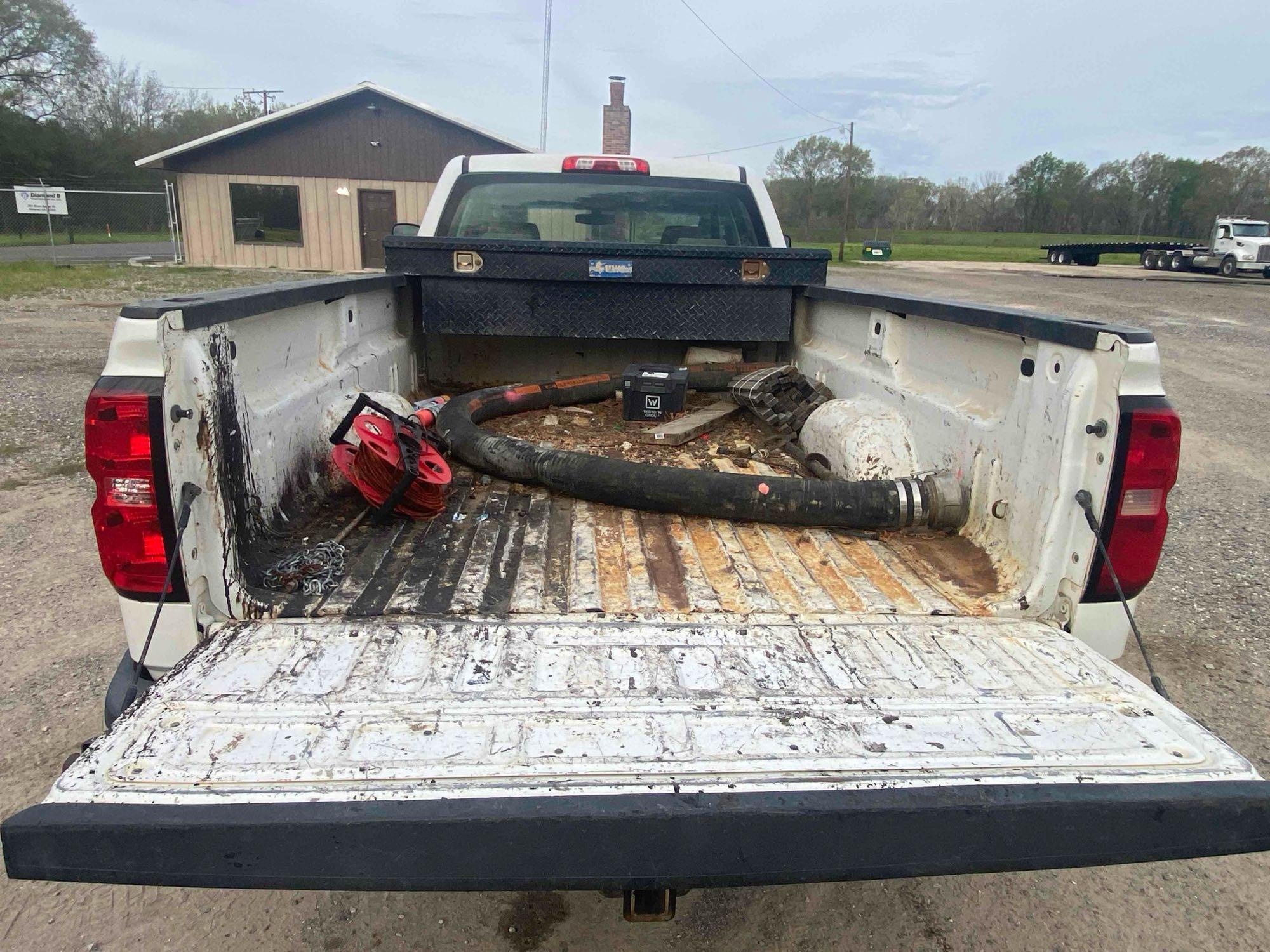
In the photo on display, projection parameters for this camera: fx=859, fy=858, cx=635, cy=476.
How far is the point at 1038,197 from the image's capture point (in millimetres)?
79312

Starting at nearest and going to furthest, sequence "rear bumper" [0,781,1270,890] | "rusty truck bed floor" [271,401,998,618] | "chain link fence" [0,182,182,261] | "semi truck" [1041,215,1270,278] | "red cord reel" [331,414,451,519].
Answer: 1. "rear bumper" [0,781,1270,890]
2. "rusty truck bed floor" [271,401,998,618]
3. "red cord reel" [331,414,451,519]
4. "chain link fence" [0,182,182,261]
5. "semi truck" [1041,215,1270,278]

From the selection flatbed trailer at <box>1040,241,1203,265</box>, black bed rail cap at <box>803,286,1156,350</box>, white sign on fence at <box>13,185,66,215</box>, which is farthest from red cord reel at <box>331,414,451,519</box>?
flatbed trailer at <box>1040,241,1203,265</box>

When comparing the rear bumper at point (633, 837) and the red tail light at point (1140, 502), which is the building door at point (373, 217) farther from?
the rear bumper at point (633, 837)

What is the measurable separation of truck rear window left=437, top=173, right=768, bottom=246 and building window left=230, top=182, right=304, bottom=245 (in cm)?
2256

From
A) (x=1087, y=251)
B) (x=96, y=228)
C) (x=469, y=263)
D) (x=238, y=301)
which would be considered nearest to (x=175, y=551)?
(x=238, y=301)

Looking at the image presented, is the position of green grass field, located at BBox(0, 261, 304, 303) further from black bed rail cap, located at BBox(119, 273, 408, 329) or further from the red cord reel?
the red cord reel

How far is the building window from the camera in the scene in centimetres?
2478

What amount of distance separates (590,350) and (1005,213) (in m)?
88.5

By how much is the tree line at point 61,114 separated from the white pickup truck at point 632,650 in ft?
154

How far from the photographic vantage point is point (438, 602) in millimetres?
2246

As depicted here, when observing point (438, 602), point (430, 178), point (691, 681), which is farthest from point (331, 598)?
point (430, 178)

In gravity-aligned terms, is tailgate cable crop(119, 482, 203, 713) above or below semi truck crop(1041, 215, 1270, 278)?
below

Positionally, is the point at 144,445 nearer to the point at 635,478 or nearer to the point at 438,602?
the point at 438,602

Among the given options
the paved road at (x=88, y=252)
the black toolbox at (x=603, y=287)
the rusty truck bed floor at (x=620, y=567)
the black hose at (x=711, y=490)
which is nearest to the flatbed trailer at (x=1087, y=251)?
the paved road at (x=88, y=252)
